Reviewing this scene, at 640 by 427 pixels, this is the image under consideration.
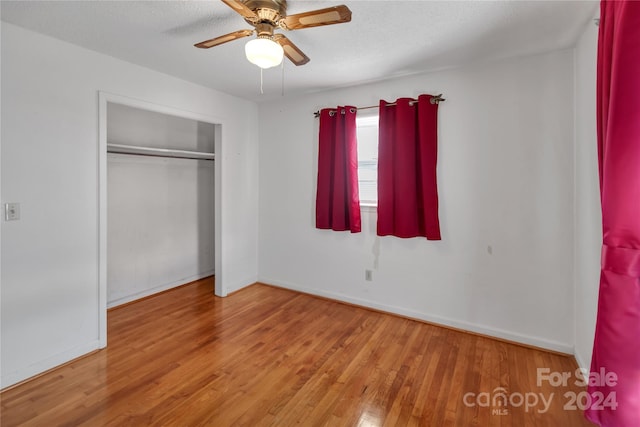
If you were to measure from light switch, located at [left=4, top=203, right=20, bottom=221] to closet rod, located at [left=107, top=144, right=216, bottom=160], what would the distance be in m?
1.04

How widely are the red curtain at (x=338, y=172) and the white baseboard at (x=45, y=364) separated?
7.55ft

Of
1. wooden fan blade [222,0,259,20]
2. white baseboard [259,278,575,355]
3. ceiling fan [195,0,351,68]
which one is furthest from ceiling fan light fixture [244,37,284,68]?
white baseboard [259,278,575,355]

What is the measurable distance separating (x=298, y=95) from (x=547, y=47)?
2373mm

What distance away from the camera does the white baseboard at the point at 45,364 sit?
80.1 inches

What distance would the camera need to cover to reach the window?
338 centimetres

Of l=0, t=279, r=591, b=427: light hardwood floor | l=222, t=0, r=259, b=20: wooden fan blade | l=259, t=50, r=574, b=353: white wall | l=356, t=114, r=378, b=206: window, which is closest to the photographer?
l=222, t=0, r=259, b=20: wooden fan blade

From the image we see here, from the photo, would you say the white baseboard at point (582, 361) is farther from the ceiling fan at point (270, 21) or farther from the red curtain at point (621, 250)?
the ceiling fan at point (270, 21)

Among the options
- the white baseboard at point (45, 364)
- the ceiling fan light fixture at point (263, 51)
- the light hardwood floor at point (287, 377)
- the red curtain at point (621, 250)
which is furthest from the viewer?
the white baseboard at point (45, 364)

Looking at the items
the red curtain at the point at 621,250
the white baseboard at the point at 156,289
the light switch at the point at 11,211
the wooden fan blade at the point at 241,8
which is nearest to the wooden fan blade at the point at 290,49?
the wooden fan blade at the point at 241,8

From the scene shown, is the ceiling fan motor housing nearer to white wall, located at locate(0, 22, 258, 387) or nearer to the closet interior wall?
white wall, located at locate(0, 22, 258, 387)

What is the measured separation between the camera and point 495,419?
69.7 inches

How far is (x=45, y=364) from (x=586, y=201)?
153 inches

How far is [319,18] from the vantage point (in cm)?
159

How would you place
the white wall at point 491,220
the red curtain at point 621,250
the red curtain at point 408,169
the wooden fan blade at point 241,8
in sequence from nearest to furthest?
the red curtain at point 621,250 < the wooden fan blade at point 241,8 < the white wall at point 491,220 < the red curtain at point 408,169
